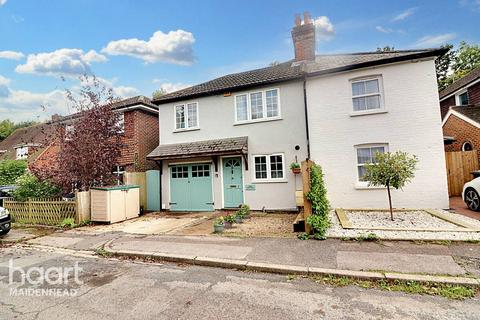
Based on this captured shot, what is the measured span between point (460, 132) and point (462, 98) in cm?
481

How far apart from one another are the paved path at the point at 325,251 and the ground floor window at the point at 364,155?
4.85m

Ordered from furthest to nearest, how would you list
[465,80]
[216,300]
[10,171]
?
[10,171] → [465,80] → [216,300]

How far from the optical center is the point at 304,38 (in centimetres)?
1331

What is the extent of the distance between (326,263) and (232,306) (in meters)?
2.32

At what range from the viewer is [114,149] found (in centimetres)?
1212

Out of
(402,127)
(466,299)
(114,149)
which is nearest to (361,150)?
(402,127)

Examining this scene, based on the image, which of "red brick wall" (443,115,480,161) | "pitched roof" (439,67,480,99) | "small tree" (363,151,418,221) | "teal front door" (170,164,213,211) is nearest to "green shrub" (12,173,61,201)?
"teal front door" (170,164,213,211)

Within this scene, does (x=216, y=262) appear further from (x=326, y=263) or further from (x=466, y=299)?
(x=466, y=299)

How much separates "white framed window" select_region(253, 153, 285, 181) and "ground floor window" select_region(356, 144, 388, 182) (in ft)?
10.5

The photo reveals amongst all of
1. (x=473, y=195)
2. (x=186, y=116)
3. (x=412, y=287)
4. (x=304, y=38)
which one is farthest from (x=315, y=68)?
(x=412, y=287)

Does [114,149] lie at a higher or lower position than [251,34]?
lower

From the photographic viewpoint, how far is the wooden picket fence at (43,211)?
417 inches

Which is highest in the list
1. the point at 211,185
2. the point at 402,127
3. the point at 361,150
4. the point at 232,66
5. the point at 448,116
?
the point at 232,66

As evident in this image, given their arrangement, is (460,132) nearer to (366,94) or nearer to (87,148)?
(366,94)
